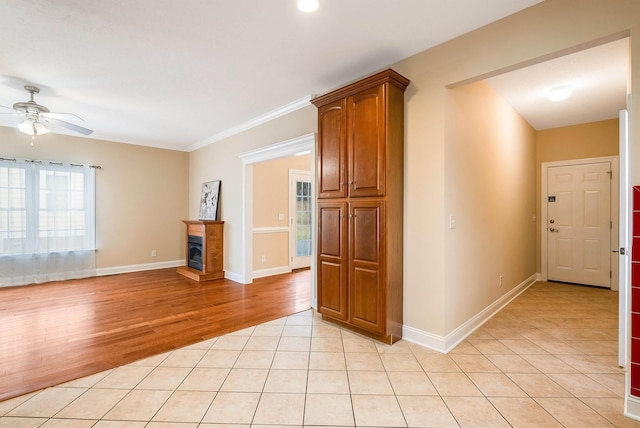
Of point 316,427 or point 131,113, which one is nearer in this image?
point 316,427

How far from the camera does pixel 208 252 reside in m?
5.42

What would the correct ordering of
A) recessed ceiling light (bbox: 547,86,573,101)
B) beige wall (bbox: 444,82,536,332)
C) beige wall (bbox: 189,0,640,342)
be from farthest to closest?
recessed ceiling light (bbox: 547,86,573,101)
beige wall (bbox: 444,82,536,332)
beige wall (bbox: 189,0,640,342)

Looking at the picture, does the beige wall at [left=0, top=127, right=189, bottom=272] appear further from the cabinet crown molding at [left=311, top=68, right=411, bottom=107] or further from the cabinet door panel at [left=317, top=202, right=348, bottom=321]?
the cabinet crown molding at [left=311, top=68, right=411, bottom=107]

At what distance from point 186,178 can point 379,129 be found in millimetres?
5494

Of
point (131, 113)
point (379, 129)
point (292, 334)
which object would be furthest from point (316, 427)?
point (131, 113)

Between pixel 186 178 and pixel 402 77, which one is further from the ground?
pixel 402 77

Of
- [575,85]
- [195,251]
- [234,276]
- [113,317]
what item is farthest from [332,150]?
[195,251]

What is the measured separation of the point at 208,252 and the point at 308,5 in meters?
4.42

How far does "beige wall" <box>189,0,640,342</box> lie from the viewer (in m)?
1.98

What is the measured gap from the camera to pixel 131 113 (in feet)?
14.5

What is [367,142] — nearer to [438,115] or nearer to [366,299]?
[438,115]

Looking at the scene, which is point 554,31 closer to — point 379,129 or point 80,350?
point 379,129

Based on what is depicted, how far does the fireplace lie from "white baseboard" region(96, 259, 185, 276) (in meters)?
0.80

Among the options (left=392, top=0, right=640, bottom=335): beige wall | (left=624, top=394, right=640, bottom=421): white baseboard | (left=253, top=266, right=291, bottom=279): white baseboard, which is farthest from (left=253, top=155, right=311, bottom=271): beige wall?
(left=624, top=394, right=640, bottom=421): white baseboard
